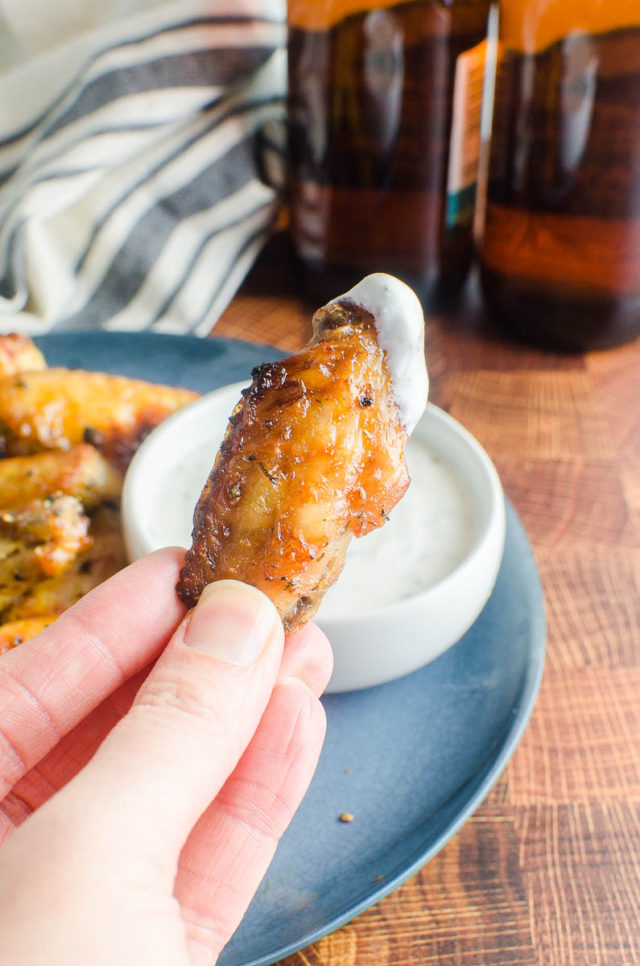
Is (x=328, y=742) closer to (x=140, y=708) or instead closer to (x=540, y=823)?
(x=540, y=823)

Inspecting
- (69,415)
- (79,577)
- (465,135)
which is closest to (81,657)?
(79,577)

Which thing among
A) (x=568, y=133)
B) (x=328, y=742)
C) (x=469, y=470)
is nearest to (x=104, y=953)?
(x=328, y=742)

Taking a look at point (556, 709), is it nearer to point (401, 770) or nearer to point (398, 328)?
point (401, 770)

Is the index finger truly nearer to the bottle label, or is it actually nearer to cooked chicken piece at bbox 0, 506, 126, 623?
cooked chicken piece at bbox 0, 506, 126, 623

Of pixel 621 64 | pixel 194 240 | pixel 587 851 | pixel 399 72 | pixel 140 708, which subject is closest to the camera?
pixel 140 708

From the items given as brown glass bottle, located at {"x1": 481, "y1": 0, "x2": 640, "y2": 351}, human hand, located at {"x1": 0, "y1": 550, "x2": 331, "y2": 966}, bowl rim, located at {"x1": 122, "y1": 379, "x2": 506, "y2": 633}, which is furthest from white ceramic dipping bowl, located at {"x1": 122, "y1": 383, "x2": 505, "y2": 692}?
brown glass bottle, located at {"x1": 481, "y1": 0, "x2": 640, "y2": 351}

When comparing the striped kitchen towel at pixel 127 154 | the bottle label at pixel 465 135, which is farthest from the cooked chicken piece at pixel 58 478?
the bottle label at pixel 465 135
